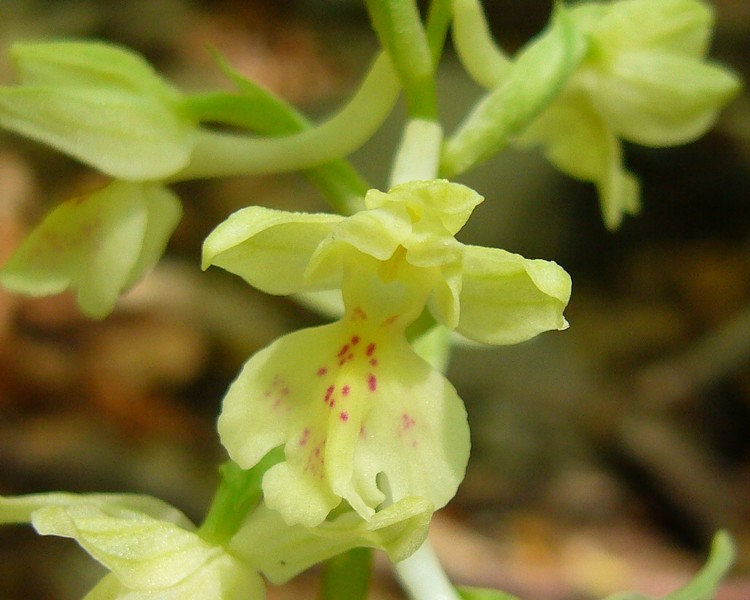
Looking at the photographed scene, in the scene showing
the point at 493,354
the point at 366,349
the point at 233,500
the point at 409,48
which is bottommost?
the point at 493,354

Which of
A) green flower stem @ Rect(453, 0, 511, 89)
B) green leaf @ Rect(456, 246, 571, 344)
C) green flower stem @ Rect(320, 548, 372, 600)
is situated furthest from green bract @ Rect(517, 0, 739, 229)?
green flower stem @ Rect(320, 548, 372, 600)

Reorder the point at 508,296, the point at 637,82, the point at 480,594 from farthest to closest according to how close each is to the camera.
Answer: the point at 637,82 < the point at 480,594 < the point at 508,296

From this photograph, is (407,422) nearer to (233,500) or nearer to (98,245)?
(233,500)

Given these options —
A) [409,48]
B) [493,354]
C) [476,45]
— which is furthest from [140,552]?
[493,354]

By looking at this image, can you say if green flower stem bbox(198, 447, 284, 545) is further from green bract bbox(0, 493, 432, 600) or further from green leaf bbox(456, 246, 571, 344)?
green leaf bbox(456, 246, 571, 344)

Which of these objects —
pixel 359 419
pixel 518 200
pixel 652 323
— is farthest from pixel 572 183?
pixel 359 419

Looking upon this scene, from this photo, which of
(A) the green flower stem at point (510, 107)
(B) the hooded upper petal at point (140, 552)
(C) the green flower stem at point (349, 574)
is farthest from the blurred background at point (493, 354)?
(A) the green flower stem at point (510, 107)
